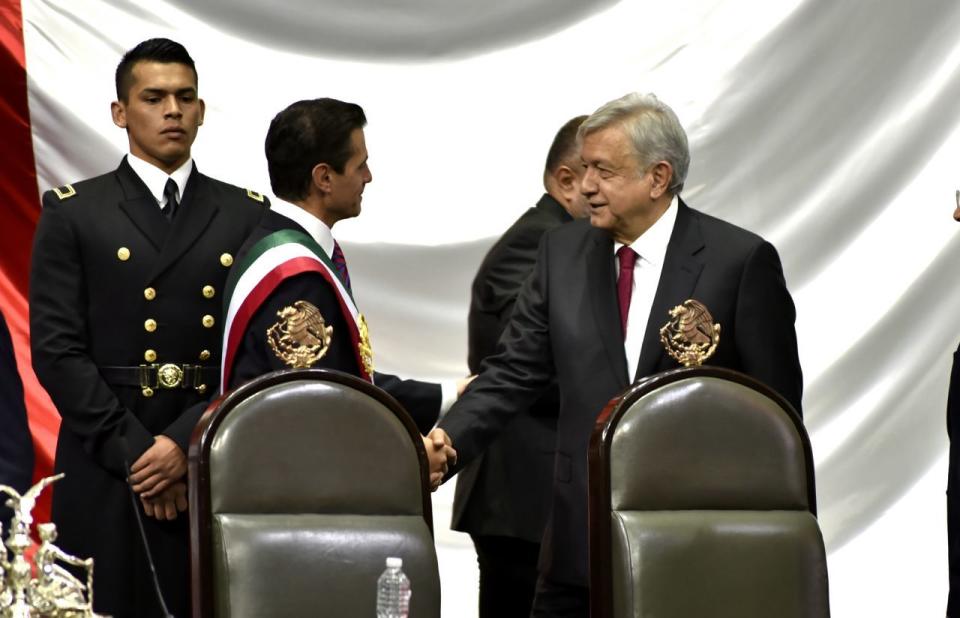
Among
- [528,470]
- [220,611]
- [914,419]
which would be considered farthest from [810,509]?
[914,419]

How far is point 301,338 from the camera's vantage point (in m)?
2.33

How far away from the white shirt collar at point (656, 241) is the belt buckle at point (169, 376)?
81 cm

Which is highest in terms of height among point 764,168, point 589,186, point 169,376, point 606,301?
point 764,168

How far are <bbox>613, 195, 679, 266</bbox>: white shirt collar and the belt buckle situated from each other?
0.81 meters

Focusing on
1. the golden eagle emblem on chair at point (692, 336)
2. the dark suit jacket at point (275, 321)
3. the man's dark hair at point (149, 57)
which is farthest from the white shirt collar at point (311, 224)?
the golden eagle emblem on chair at point (692, 336)

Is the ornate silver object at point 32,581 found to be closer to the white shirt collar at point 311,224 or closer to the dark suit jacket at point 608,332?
the dark suit jacket at point 608,332

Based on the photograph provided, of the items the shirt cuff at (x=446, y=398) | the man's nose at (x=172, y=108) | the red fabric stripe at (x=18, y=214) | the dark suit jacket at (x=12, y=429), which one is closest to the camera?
the dark suit jacket at (x=12, y=429)

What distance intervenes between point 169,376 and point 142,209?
32 centimetres

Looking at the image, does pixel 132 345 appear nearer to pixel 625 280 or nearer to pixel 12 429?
pixel 12 429

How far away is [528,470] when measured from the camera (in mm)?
3479

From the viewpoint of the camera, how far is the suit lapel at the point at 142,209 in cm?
293

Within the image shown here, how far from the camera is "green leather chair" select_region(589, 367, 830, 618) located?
90.0 inches

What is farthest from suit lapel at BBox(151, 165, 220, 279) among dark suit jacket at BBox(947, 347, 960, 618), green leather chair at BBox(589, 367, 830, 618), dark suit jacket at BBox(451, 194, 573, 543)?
dark suit jacket at BBox(947, 347, 960, 618)

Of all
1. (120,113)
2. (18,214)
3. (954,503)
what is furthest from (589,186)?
(18,214)
